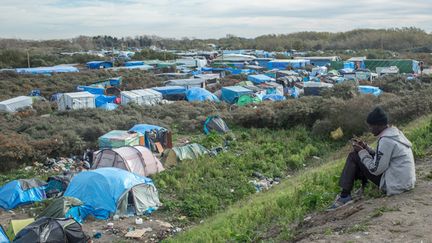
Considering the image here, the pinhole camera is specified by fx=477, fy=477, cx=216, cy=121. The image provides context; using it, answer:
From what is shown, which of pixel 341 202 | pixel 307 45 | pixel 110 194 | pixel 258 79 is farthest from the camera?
pixel 307 45

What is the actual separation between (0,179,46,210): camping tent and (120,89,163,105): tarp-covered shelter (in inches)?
639

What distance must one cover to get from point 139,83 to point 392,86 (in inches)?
798

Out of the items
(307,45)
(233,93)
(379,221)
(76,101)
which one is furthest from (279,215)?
(307,45)

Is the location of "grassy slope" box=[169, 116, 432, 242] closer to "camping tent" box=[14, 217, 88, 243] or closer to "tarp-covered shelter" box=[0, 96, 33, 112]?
"camping tent" box=[14, 217, 88, 243]

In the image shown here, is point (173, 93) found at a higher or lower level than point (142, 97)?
lower

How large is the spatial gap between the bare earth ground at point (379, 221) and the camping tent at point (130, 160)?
911 centimetres

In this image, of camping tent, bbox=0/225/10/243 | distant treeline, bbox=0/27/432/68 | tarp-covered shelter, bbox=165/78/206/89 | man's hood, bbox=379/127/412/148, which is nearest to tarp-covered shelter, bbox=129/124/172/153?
camping tent, bbox=0/225/10/243

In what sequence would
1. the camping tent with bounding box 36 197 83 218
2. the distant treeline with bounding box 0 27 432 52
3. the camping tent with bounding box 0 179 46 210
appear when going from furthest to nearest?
the distant treeline with bounding box 0 27 432 52 < the camping tent with bounding box 0 179 46 210 < the camping tent with bounding box 36 197 83 218

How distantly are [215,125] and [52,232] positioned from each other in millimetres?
14293

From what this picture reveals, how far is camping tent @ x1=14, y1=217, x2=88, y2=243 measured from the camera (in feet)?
27.1

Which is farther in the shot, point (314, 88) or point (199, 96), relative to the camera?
point (199, 96)

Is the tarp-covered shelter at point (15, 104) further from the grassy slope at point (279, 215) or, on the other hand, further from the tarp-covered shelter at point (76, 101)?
the grassy slope at point (279, 215)

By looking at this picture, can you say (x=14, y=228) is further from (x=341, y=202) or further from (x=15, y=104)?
(x=15, y=104)

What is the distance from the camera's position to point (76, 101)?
28250 millimetres
